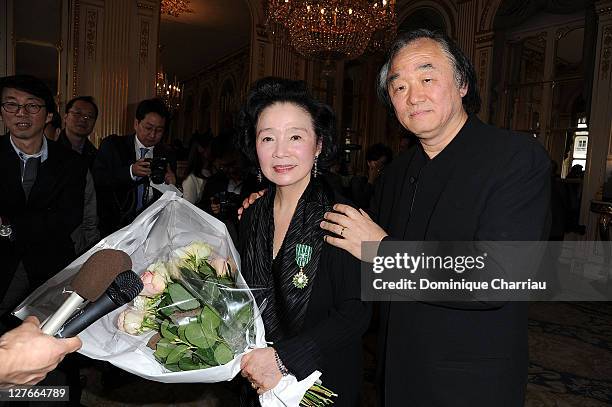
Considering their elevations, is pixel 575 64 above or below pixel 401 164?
above

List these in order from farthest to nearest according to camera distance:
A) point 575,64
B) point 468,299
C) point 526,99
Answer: point 526,99 → point 575,64 → point 468,299

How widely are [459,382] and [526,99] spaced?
6918 millimetres

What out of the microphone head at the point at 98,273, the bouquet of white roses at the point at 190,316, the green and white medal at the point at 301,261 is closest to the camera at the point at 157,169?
the green and white medal at the point at 301,261

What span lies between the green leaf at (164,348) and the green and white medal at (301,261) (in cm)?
43

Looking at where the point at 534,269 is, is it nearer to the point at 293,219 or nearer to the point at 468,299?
the point at 468,299

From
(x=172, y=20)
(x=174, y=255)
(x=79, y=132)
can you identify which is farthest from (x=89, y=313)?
(x=172, y=20)

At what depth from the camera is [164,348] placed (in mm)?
1027

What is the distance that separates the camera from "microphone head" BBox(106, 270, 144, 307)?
76 cm

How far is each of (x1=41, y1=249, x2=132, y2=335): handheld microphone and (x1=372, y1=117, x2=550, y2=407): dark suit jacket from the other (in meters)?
0.74

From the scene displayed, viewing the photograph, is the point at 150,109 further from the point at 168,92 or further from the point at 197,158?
the point at 168,92

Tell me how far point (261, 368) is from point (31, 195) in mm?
1545

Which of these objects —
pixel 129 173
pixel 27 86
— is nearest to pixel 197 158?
pixel 129 173

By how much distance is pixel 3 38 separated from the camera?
222 inches

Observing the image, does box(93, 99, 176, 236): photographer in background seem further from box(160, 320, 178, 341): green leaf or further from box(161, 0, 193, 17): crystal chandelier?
box(161, 0, 193, 17): crystal chandelier
